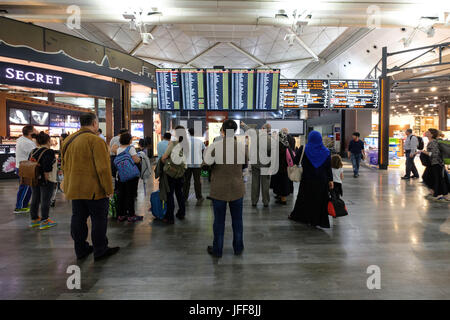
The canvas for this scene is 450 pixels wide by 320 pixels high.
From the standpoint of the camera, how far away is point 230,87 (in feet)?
22.0

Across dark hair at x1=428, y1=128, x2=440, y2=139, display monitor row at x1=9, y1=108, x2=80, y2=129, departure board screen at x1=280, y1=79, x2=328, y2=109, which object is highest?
departure board screen at x1=280, y1=79, x2=328, y2=109

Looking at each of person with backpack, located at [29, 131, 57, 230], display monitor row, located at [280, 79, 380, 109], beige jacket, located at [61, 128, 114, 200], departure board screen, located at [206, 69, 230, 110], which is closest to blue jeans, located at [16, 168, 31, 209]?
person with backpack, located at [29, 131, 57, 230]

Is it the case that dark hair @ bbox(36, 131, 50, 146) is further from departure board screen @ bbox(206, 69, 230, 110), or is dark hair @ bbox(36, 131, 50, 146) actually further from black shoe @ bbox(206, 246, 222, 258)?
departure board screen @ bbox(206, 69, 230, 110)

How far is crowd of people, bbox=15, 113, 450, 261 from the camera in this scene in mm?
2863

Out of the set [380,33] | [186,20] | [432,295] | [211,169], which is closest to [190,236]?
[211,169]

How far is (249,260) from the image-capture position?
2.96 meters

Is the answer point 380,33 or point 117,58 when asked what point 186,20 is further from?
point 380,33

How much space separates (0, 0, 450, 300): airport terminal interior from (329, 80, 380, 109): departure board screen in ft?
0.16

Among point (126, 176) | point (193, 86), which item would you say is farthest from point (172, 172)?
point (193, 86)

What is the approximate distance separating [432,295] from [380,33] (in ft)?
39.3

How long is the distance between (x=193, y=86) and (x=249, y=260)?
4.89 metres

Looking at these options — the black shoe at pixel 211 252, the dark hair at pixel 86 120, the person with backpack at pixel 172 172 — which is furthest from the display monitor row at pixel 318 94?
the dark hair at pixel 86 120

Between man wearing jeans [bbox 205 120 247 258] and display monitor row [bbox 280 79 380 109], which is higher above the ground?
display monitor row [bbox 280 79 380 109]

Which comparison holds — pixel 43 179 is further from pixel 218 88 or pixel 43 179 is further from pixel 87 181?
pixel 218 88
